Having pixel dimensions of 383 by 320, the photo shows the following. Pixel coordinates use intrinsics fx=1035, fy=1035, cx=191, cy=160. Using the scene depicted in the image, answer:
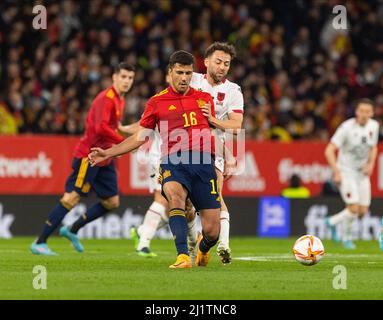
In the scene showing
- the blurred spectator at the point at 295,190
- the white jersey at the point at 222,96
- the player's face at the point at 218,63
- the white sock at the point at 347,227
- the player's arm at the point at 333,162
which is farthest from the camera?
the blurred spectator at the point at 295,190

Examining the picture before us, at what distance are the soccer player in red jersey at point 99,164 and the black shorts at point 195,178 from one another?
3.56 meters

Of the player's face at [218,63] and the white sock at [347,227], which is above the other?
the player's face at [218,63]

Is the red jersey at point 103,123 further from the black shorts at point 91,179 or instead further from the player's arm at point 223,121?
the player's arm at point 223,121

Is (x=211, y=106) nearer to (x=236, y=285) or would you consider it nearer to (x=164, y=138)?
(x=164, y=138)

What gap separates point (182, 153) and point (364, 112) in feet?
24.2

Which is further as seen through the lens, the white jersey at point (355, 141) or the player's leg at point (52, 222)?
the white jersey at point (355, 141)

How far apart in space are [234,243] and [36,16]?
7592mm

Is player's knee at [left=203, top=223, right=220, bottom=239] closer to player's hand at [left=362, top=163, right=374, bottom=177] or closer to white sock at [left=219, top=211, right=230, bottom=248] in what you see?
white sock at [left=219, top=211, right=230, bottom=248]

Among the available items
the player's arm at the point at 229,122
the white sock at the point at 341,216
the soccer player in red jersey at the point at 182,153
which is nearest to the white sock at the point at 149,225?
the player's arm at the point at 229,122

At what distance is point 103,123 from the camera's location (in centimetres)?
1421

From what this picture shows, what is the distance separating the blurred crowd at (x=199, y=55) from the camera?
21.7 meters

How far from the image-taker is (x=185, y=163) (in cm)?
1079

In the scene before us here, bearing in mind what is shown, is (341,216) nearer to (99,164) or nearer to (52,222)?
(99,164)
